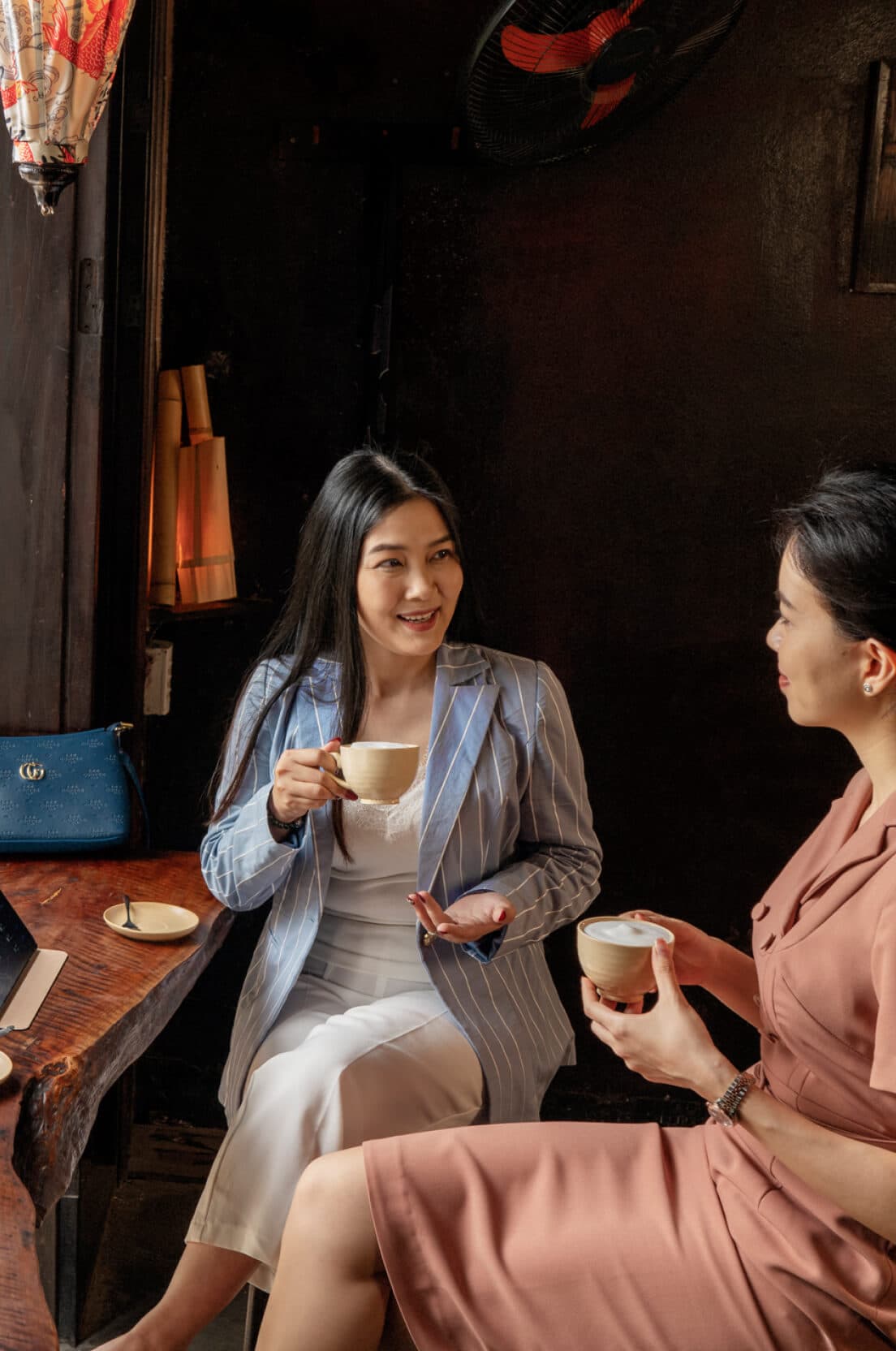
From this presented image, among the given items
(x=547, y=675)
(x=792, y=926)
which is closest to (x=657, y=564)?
(x=547, y=675)

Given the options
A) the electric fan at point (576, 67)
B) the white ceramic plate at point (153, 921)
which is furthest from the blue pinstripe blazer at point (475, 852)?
the electric fan at point (576, 67)

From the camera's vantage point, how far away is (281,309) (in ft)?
9.35

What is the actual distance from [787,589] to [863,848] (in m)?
0.37

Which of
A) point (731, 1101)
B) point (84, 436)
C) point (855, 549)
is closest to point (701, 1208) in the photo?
point (731, 1101)

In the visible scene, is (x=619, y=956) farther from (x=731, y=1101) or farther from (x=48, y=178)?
(x=48, y=178)

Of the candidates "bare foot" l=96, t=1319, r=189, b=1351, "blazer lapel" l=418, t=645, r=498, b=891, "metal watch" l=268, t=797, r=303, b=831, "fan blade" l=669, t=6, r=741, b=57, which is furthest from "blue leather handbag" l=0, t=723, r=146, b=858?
"fan blade" l=669, t=6, r=741, b=57

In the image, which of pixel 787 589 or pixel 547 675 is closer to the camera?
pixel 787 589

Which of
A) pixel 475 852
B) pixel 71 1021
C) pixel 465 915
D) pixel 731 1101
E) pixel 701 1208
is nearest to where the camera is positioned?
pixel 731 1101

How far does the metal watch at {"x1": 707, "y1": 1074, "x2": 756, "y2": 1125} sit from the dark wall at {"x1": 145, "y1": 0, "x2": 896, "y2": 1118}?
1498mm

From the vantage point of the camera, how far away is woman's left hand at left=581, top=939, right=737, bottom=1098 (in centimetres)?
138

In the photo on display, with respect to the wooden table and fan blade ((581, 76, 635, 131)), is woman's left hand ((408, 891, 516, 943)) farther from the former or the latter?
fan blade ((581, 76, 635, 131))

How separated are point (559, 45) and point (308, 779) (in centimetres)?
147

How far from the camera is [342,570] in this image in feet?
7.71

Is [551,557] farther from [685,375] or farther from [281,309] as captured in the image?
[281,309]
